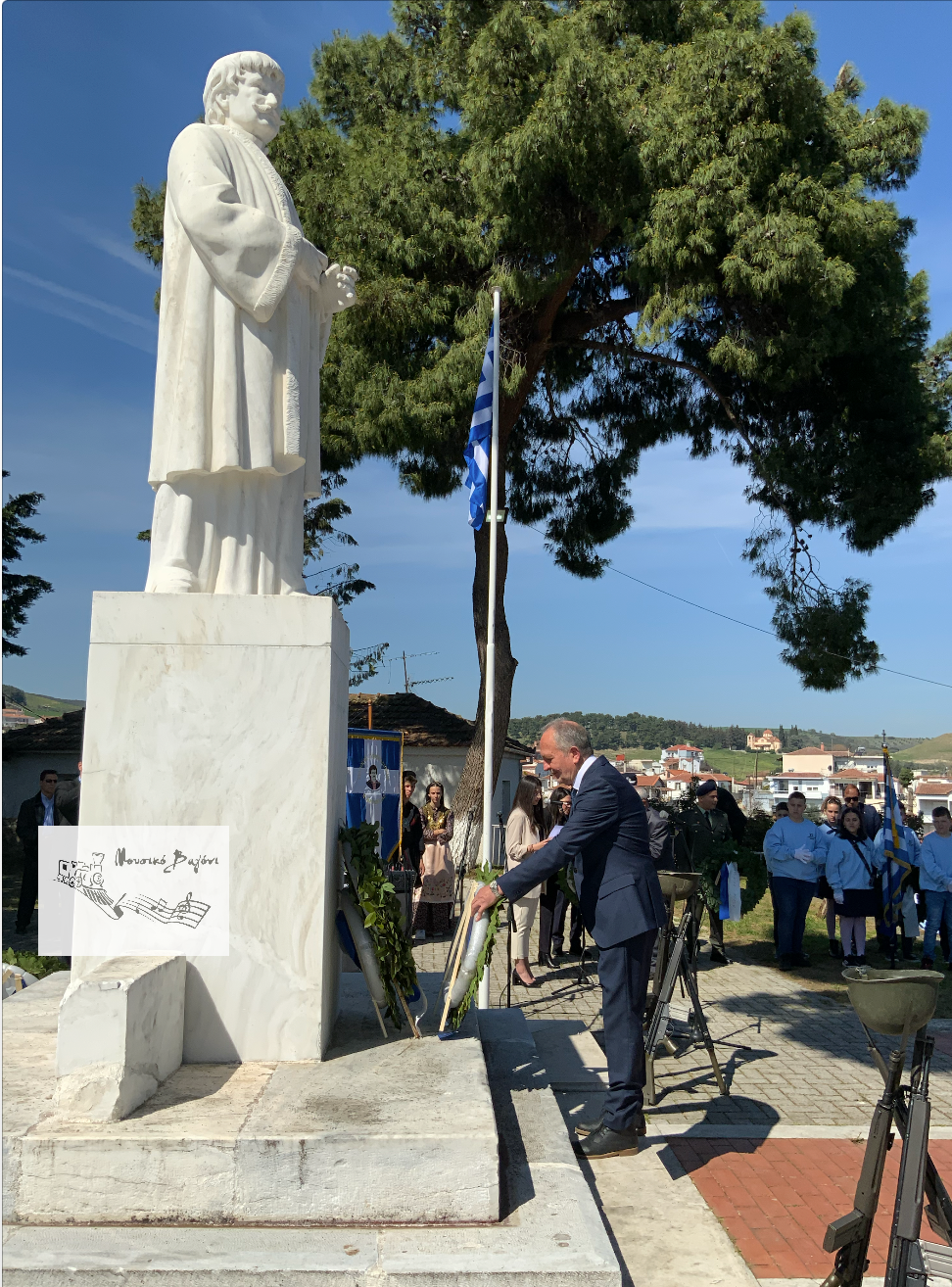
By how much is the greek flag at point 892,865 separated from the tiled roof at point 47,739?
18.3 m

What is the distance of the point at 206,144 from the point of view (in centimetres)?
429

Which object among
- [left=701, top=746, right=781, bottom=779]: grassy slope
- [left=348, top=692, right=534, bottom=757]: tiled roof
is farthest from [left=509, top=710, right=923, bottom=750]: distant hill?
[left=348, top=692, right=534, bottom=757]: tiled roof

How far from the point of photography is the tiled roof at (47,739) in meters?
24.5

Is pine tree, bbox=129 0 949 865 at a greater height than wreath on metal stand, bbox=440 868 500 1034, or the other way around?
pine tree, bbox=129 0 949 865

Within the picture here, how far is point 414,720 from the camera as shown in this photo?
24.3 m

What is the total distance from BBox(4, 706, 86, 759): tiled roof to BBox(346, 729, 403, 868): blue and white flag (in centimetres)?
1301

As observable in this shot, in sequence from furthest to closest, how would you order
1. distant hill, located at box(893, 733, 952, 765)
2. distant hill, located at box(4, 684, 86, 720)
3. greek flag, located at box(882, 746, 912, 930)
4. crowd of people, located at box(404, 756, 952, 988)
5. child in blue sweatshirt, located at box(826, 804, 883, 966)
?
1. distant hill, located at box(893, 733, 952, 765)
2. distant hill, located at box(4, 684, 86, 720)
3. greek flag, located at box(882, 746, 912, 930)
4. child in blue sweatshirt, located at box(826, 804, 883, 966)
5. crowd of people, located at box(404, 756, 952, 988)

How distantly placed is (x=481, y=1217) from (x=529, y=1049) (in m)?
1.71

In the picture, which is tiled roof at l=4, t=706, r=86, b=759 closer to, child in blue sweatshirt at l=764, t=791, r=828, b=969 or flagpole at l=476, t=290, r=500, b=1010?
flagpole at l=476, t=290, r=500, b=1010

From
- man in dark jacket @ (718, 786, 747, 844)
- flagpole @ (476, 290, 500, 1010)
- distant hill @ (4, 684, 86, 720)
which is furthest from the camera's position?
distant hill @ (4, 684, 86, 720)

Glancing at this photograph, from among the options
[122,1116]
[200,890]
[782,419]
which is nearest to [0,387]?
[200,890]

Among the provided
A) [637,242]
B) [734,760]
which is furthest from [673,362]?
[734,760]

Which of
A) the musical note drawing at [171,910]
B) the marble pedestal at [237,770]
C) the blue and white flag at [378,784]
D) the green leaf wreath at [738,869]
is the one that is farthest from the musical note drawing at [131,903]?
the blue and white flag at [378,784]

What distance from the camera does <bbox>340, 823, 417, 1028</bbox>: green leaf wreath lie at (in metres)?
4.15
